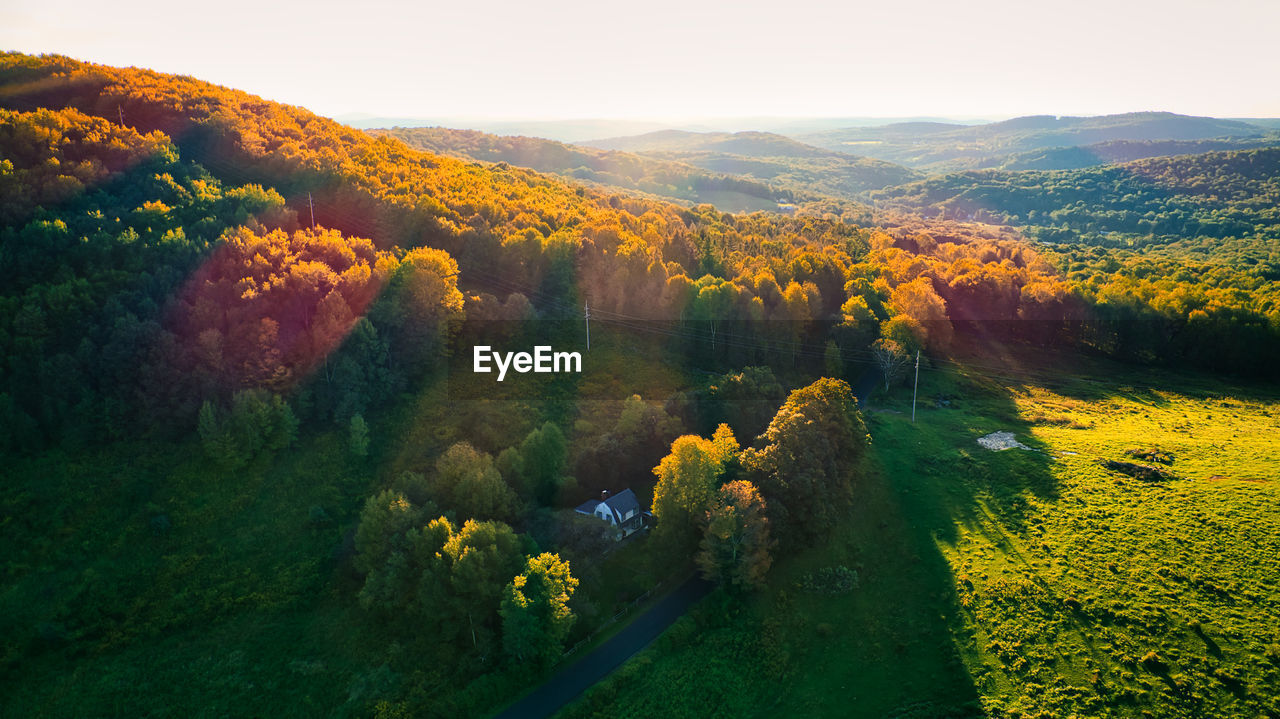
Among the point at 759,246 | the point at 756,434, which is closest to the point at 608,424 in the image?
the point at 756,434

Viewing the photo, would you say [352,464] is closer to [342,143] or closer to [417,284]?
[417,284]

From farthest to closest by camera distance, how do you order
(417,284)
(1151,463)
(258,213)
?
(258,213) < (417,284) < (1151,463)

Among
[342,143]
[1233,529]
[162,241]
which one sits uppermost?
[342,143]

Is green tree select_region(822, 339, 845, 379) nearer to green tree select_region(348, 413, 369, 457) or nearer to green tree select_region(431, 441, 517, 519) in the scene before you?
green tree select_region(431, 441, 517, 519)

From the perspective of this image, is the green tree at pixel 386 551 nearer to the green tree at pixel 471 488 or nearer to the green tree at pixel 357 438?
the green tree at pixel 471 488

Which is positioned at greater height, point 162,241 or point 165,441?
point 162,241

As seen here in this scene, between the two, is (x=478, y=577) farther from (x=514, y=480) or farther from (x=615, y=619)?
(x=514, y=480)

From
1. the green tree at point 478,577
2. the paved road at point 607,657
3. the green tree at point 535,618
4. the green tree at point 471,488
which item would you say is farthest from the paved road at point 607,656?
the green tree at point 471,488

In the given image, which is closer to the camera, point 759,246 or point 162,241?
point 162,241

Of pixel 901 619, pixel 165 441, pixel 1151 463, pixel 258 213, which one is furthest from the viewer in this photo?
pixel 258 213
